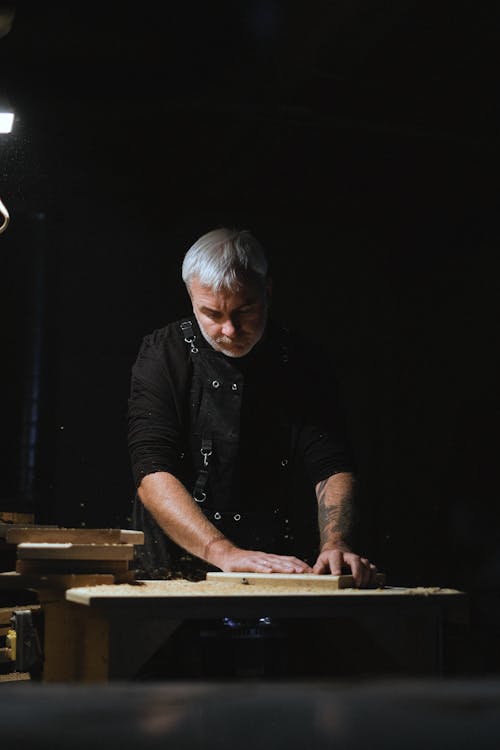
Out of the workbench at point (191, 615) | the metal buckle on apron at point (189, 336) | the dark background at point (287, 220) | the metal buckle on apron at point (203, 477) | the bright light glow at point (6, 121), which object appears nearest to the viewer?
the workbench at point (191, 615)

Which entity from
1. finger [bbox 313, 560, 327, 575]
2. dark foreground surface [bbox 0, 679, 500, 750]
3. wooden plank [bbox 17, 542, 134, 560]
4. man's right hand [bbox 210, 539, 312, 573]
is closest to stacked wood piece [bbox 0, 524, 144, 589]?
wooden plank [bbox 17, 542, 134, 560]

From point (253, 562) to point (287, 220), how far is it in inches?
178

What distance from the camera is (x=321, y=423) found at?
11.8 feet

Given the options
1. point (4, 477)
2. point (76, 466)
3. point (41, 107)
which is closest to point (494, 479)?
point (76, 466)

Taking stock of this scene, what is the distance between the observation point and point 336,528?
10.4ft

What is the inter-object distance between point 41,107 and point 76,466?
2307 mm

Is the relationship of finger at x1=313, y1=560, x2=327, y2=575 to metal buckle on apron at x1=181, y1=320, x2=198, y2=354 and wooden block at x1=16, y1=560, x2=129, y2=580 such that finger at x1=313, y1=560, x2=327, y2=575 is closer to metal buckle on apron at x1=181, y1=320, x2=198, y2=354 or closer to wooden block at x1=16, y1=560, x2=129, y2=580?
wooden block at x1=16, y1=560, x2=129, y2=580

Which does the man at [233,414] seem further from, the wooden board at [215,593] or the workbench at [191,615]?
the workbench at [191,615]

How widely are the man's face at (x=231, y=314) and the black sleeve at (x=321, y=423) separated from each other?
296 mm

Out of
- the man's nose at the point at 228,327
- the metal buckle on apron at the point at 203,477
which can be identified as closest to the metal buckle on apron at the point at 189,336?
the man's nose at the point at 228,327

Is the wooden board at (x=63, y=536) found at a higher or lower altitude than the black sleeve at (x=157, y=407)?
lower

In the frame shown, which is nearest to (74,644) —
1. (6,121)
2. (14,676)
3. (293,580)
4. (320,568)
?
(14,676)

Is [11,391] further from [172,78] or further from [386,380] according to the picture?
[386,380]

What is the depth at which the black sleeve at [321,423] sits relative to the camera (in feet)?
11.4
